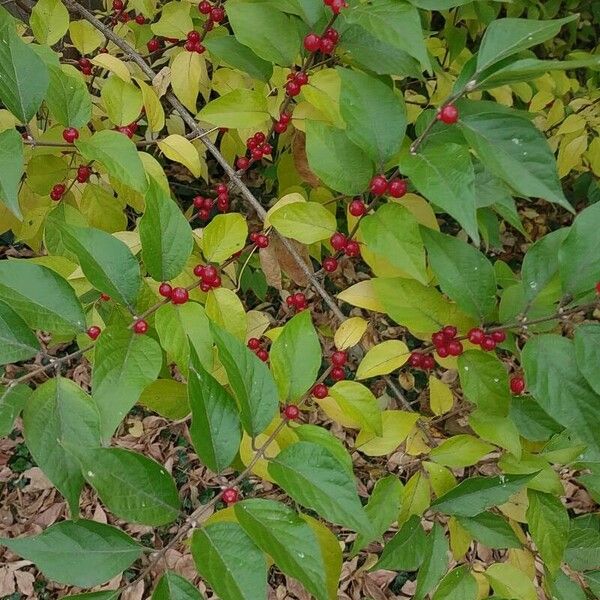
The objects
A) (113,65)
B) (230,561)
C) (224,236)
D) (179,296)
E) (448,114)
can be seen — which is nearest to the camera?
(230,561)

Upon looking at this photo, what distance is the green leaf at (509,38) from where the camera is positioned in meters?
0.74

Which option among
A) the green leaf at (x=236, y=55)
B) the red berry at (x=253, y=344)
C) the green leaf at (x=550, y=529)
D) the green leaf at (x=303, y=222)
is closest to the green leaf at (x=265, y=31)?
the green leaf at (x=236, y=55)

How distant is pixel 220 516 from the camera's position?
90cm

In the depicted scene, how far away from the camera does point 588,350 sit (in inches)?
34.7

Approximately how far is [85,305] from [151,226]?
34 cm

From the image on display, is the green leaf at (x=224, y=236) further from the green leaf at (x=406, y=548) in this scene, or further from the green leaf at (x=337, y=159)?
the green leaf at (x=406, y=548)

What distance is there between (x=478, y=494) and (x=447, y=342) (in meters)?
0.23

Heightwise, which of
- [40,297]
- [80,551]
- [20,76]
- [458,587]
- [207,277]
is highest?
[20,76]

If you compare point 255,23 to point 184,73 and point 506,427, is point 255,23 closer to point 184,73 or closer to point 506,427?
point 184,73

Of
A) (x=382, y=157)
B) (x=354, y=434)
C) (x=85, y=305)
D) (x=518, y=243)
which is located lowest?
(x=354, y=434)

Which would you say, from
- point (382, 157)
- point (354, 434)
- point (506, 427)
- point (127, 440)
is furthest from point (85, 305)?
point (354, 434)

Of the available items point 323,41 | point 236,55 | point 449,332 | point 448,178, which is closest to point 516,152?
point 448,178

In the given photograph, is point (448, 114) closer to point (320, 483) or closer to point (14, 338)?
point (320, 483)

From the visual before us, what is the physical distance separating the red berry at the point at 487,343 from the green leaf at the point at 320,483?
1.05 feet
